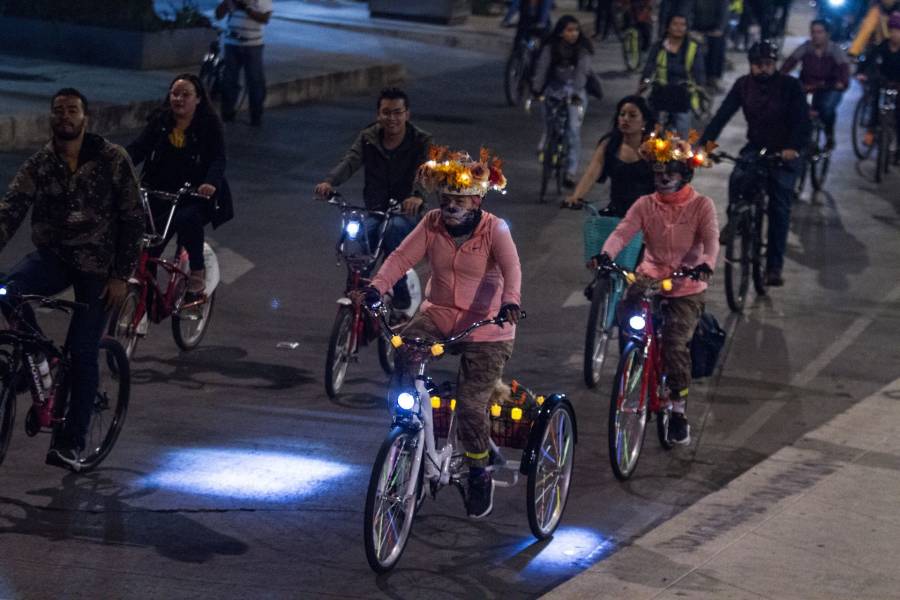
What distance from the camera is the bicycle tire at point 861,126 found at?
68.3 feet

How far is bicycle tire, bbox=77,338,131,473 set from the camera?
8469mm

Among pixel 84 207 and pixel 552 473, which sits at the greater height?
pixel 84 207

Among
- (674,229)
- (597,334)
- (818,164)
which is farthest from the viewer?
(818,164)

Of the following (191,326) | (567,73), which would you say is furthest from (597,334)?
(567,73)

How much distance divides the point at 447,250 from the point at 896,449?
3241 millimetres

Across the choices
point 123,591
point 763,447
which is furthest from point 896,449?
point 123,591

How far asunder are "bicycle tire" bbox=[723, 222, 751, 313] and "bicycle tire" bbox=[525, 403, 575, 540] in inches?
199

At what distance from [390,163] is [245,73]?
9.06m

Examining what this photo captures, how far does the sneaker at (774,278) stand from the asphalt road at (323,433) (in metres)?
0.19

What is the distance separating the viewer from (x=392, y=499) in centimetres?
723

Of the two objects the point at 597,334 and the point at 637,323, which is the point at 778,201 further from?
the point at 637,323

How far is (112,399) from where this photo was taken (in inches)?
344

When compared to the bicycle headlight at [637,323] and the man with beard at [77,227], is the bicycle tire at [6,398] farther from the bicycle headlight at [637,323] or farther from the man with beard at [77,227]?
the bicycle headlight at [637,323]

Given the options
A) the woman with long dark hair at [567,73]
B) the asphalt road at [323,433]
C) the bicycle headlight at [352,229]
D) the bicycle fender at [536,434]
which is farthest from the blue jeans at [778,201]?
the bicycle fender at [536,434]
